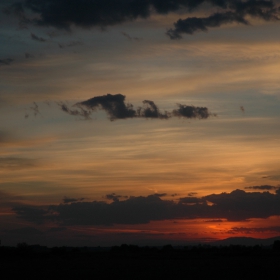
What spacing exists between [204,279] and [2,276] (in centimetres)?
1750

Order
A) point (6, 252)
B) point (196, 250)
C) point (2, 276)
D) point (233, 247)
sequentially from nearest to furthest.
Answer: point (2, 276), point (6, 252), point (196, 250), point (233, 247)

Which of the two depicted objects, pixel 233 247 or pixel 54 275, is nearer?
pixel 54 275

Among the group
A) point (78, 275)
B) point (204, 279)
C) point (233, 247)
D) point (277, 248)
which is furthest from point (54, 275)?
point (277, 248)

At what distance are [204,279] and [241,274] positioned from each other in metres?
5.84

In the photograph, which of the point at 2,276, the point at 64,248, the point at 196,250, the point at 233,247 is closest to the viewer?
the point at 2,276

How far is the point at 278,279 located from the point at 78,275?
17098 millimetres

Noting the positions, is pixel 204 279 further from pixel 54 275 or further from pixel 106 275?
pixel 54 275

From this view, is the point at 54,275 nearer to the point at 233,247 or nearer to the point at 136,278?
the point at 136,278

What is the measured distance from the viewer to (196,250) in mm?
105125

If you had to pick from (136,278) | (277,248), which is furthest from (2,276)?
(277,248)

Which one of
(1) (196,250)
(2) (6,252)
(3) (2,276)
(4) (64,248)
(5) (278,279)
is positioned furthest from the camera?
(1) (196,250)

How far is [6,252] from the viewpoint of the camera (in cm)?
8988

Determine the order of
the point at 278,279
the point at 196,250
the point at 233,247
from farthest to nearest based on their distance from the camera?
the point at 233,247 → the point at 196,250 → the point at 278,279

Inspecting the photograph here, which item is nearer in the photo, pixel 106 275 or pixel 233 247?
pixel 106 275
